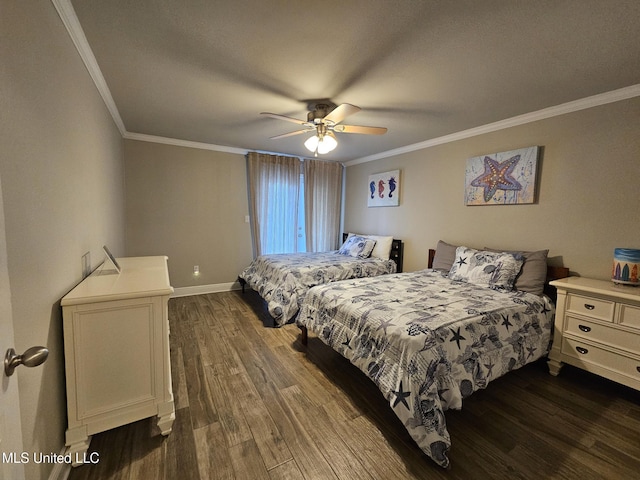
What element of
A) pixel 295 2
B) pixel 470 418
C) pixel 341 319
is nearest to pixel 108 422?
pixel 341 319

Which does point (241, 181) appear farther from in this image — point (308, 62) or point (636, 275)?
point (636, 275)

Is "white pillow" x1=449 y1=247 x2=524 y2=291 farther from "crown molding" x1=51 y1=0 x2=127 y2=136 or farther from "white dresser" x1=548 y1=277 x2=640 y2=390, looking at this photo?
"crown molding" x1=51 y1=0 x2=127 y2=136

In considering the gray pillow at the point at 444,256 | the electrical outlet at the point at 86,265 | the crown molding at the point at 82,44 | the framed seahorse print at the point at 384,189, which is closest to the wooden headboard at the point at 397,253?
the framed seahorse print at the point at 384,189

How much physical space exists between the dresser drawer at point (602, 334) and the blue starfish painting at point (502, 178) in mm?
1175

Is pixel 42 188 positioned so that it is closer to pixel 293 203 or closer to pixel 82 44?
pixel 82 44

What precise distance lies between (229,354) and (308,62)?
2464 millimetres

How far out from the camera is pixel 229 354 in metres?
2.51

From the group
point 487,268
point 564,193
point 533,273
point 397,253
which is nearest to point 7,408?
point 487,268

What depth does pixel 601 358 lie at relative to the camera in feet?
6.66

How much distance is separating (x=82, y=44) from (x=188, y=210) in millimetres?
2590

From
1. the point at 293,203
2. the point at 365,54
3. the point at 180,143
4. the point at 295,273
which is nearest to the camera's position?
the point at 365,54

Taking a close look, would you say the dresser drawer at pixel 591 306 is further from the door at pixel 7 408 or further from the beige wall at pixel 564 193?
the door at pixel 7 408

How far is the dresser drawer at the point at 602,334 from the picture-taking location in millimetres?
1895

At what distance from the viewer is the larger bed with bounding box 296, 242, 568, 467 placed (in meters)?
1.49
